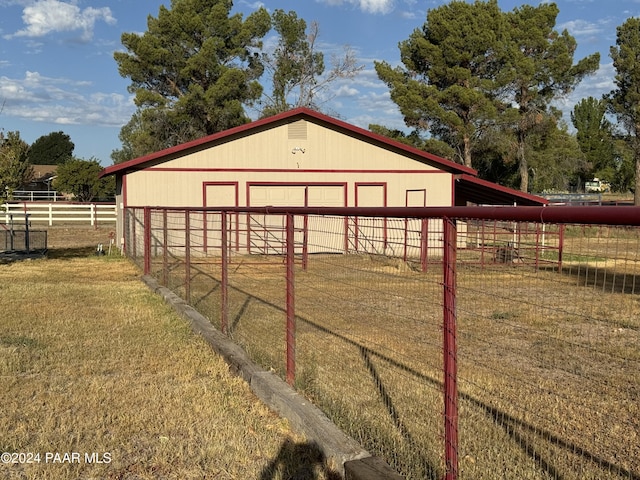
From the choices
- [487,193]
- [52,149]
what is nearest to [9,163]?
[487,193]

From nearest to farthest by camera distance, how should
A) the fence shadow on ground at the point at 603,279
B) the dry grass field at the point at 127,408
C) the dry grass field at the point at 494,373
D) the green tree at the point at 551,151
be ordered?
the fence shadow on ground at the point at 603,279, the dry grass field at the point at 494,373, the dry grass field at the point at 127,408, the green tree at the point at 551,151

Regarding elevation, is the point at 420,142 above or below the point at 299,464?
above

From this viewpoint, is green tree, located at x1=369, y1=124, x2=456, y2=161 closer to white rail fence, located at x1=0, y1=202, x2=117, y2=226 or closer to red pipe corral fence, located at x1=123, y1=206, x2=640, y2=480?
white rail fence, located at x1=0, y1=202, x2=117, y2=226

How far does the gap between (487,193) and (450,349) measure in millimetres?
19816

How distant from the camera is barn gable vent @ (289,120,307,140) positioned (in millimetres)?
19547

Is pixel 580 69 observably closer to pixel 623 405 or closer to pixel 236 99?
pixel 236 99

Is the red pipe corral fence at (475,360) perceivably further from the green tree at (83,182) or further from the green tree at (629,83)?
the green tree at (83,182)

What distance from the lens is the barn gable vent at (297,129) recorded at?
19547 millimetres

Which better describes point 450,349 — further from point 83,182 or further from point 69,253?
point 83,182

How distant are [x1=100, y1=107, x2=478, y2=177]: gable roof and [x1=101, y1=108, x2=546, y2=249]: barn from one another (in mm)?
29

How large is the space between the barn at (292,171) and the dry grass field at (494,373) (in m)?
10.2

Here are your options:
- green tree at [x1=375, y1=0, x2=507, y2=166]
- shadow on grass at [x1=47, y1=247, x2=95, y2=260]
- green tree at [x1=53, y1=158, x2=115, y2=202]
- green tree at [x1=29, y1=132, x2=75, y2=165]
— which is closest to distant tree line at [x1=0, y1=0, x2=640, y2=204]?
green tree at [x1=375, y1=0, x2=507, y2=166]

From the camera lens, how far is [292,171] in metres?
19.6

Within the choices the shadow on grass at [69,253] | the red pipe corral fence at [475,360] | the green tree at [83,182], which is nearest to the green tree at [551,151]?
the shadow on grass at [69,253]
